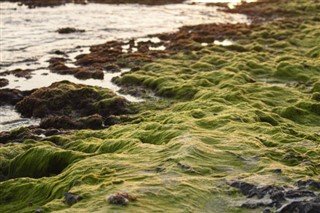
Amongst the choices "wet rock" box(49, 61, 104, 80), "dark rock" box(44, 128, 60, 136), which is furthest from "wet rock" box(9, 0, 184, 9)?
"dark rock" box(44, 128, 60, 136)

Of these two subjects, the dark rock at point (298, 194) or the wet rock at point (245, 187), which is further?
the wet rock at point (245, 187)

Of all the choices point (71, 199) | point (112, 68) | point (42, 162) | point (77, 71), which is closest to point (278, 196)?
point (71, 199)

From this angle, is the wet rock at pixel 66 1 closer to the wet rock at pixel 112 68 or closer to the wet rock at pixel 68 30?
the wet rock at pixel 68 30

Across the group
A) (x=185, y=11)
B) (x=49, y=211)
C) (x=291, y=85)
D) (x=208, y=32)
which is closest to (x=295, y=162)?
(x=49, y=211)

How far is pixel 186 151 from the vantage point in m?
14.2

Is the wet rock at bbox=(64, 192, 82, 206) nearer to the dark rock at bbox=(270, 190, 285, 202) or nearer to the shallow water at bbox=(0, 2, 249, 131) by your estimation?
the dark rock at bbox=(270, 190, 285, 202)

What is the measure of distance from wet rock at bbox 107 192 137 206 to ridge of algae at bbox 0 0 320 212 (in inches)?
5.9

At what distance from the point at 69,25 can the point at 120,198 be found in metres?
42.6

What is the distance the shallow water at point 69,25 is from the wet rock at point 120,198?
12.1 meters

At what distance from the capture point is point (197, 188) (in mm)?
11820

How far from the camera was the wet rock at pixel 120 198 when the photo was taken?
10.6 meters

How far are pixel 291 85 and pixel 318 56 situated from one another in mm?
7982

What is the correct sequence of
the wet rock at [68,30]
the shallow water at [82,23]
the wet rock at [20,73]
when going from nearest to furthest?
the wet rock at [20,73] < the shallow water at [82,23] < the wet rock at [68,30]

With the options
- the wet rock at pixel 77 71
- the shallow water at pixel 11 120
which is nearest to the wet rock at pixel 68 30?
the wet rock at pixel 77 71
